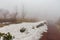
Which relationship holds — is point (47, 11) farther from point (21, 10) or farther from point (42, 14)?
point (21, 10)

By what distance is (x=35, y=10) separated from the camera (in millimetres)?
2586

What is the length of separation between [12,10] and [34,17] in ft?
1.23

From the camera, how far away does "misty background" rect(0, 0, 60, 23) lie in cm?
256

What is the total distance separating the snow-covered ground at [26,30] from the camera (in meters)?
2.48

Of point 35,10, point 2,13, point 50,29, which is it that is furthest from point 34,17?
point 2,13

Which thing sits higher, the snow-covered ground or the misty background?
the misty background

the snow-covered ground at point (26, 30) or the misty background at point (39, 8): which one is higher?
the misty background at point (39, 8)

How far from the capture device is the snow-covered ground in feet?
8.14

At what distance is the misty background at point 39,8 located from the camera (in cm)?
256

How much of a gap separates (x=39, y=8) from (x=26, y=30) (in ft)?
1.37

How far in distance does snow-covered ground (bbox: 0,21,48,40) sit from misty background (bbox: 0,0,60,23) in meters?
0.15

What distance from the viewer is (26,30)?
2.54 meters

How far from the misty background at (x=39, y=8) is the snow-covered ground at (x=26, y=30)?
5.8 inches

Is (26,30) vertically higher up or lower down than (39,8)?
lower down
